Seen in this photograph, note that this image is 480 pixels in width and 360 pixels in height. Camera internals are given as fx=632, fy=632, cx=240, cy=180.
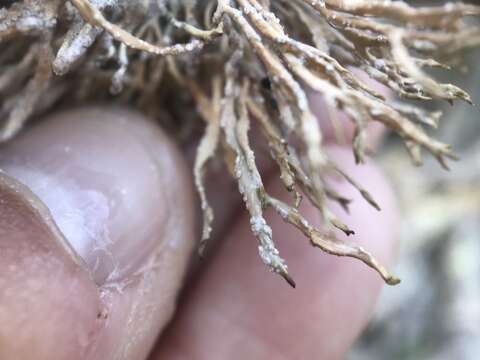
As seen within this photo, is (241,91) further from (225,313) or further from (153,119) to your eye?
(225,313)

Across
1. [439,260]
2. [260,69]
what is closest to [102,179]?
[260,69]

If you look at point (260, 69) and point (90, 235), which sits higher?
point (260, 69)

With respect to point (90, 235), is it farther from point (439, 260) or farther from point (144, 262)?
point (439, 260)

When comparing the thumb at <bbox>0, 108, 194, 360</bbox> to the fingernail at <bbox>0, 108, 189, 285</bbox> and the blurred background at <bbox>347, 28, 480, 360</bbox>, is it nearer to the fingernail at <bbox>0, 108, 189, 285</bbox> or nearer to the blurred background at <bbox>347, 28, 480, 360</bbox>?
the fingernail at <bbox>0, 108, 189, 285</bbox>

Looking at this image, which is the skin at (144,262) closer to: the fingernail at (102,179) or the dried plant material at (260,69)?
the fingernail at (102,179)

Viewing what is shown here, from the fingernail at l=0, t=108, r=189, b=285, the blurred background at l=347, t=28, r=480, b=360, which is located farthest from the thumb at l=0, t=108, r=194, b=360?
the blurred background at l=347, t=28, r=480, b=360

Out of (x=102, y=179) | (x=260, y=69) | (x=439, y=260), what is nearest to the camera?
(x=260, y=69)
